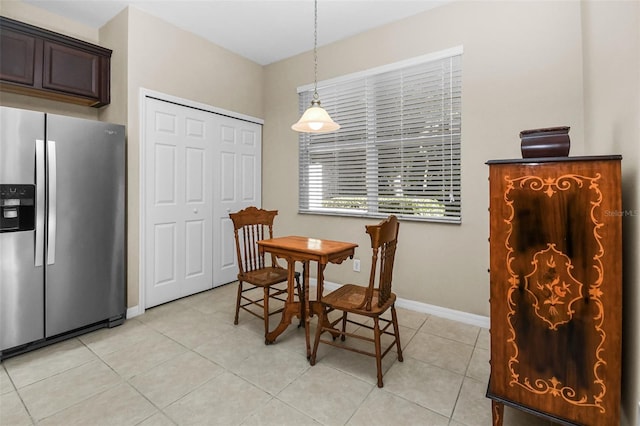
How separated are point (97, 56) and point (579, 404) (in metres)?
4.40

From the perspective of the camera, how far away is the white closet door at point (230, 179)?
3.73m

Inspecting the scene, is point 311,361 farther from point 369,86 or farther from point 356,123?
point 369,86

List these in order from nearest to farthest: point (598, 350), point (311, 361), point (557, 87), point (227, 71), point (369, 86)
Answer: point (598, 350)
point (311, 361)
point (557, 87)
point (369, 86)
point (227, 71)

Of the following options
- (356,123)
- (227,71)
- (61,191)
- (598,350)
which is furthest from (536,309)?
(227,71)

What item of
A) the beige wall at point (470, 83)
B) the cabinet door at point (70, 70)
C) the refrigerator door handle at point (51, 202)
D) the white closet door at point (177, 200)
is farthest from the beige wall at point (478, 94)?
the refrigerator door handle at point (51, 202)

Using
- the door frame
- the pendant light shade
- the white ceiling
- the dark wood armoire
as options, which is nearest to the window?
the white ceiling

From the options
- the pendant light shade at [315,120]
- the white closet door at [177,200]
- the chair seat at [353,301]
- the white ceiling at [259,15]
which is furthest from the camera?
the white closet door at [177,200]

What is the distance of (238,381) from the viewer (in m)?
1.93

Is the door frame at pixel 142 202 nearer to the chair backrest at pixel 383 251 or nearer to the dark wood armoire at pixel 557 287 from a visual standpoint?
the chair backrest at pixel 383 251

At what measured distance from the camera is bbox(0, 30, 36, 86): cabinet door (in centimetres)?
247

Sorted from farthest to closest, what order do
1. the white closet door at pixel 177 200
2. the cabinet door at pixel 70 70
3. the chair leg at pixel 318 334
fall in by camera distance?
the white closet door at pixel 177 200
the cabinet door at pixel 70 70
the chair leg at pixel 318 334

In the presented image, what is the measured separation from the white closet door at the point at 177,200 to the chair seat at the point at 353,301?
2020 mm

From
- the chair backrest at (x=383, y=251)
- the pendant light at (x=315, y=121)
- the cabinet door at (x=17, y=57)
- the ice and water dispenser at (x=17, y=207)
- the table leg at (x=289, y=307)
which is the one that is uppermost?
the cabinet door at (x=17, y=57)

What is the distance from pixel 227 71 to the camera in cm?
378
